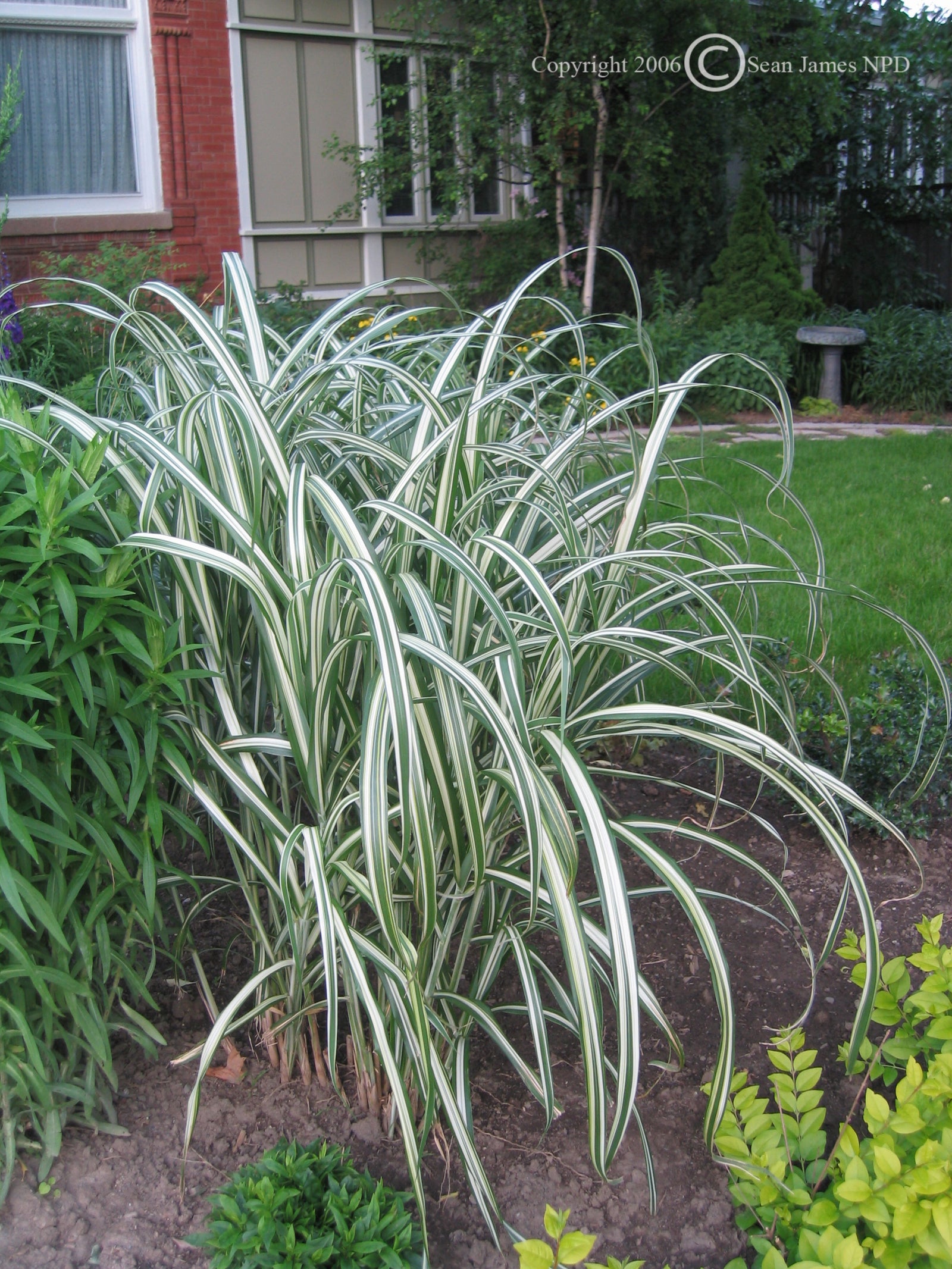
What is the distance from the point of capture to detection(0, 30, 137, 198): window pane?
24.1 ft

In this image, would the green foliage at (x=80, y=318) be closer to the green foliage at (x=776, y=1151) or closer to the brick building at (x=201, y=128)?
the brick building at (x=201, y=128)

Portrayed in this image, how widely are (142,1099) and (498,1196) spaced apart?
0.58m

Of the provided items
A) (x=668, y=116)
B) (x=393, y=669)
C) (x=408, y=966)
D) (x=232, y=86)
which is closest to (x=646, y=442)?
(x=393, y=669)

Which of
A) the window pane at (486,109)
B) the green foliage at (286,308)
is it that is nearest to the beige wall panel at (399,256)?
the window pane at (486,109)

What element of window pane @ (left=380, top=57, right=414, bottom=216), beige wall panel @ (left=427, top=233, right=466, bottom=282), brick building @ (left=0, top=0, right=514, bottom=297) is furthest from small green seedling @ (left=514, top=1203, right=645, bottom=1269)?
beige wall panel @ (left=427, top=233, right=466, bottom=282)

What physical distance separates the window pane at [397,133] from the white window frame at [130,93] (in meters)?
1.77

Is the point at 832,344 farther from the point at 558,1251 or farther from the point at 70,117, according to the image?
the point at 558,1251

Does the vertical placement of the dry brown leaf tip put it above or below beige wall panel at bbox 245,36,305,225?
below

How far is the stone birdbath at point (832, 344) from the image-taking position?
8500 mm

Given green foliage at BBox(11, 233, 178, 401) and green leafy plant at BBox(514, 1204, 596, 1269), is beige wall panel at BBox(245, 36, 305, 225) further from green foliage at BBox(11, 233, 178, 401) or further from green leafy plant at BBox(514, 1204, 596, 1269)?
green leafy plant at BBox(514, 1204, 596, 1269)

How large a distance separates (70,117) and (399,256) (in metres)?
2.93

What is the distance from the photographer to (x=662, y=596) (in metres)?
1.93

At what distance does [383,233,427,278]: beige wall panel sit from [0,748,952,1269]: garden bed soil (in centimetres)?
832

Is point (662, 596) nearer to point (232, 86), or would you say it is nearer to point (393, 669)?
point (393, 669)
